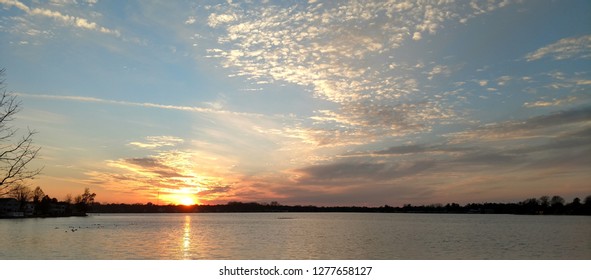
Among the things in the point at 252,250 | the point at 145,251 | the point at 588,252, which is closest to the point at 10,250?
the point at 145,251

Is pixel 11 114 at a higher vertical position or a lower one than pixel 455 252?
higher

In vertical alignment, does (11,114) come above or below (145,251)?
above
